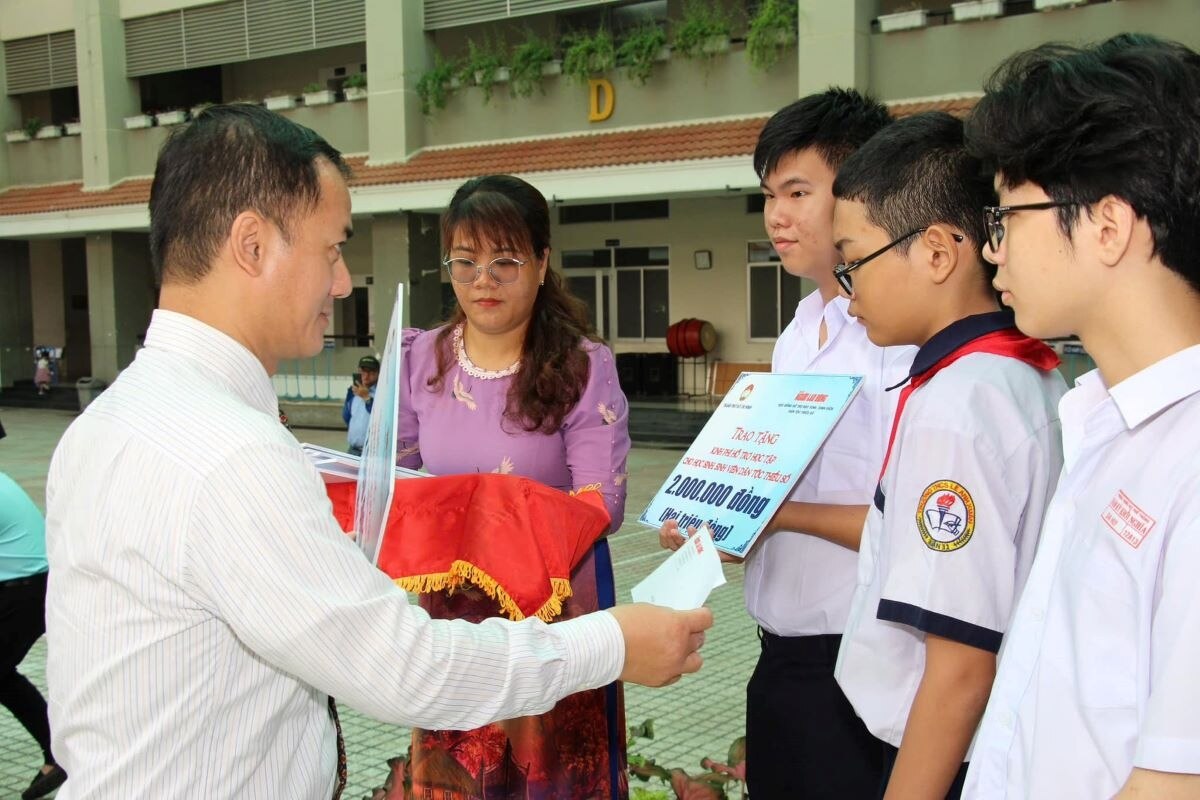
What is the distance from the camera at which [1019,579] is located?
1597 mm

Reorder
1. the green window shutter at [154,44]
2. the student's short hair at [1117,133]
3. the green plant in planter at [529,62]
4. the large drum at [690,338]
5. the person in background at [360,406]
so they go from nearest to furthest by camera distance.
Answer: the student's short hair at [1117,133]
the person in background at [360,406]
the green plant in planter at [529,62]
the large drum at [690,338]
the green window shutter at [154,44]

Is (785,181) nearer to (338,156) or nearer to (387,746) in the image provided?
(338,156)

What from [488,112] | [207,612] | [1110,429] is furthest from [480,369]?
[488,112]

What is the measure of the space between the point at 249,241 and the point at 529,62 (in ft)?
49.8

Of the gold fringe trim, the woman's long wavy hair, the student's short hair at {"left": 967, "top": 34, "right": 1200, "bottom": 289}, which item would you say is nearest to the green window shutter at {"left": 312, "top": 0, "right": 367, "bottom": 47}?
the woman's long wavy hair

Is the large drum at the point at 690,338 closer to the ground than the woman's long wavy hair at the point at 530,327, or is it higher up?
closer to the ground

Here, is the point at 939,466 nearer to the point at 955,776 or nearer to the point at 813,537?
the point at 955,776

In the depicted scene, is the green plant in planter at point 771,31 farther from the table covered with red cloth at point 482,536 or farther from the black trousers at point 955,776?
the black trousers at point 955,776

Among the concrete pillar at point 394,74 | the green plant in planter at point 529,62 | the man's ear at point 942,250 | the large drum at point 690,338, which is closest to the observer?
the man's ear at point 942,250

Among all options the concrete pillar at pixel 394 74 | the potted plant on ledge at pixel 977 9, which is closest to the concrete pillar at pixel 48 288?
the concrete pillar at pixel 394 74

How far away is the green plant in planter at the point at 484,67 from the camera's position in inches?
640

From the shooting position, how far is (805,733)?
217cm

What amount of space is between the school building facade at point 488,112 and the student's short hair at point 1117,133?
12.2 m

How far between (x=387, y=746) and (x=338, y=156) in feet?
10.7
